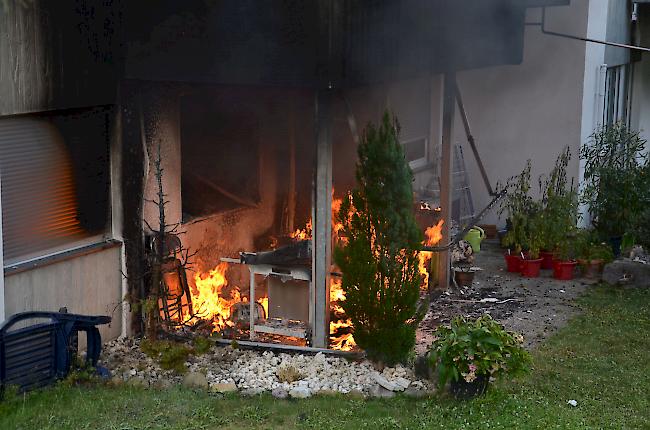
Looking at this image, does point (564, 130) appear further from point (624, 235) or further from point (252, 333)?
point (252, 333)

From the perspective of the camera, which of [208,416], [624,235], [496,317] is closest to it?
[208,416]

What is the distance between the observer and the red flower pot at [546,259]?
1342cm

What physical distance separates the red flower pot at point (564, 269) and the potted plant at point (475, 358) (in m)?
5.11

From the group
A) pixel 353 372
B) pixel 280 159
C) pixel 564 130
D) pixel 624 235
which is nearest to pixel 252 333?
pixel 353 372

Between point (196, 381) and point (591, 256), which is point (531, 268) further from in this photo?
point (196, 381)

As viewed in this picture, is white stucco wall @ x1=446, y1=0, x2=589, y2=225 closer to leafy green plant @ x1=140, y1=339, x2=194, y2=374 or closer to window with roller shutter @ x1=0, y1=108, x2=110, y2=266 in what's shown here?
window with roller shutter @ x1=0, y1=108, x2=110, y2=266

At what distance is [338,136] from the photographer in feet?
38.4

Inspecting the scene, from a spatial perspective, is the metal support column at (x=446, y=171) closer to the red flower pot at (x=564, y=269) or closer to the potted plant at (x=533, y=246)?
the potted plant at (x=533, y=246)

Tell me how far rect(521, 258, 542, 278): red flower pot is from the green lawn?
4.07 metres

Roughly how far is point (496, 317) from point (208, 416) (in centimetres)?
462

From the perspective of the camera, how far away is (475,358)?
7.93 meters

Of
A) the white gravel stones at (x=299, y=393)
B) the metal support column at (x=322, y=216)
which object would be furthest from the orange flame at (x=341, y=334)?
the white gravel stones at (x=299, y=393)

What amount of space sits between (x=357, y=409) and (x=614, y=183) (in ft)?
23.8

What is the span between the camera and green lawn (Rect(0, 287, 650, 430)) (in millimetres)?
7668
